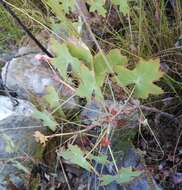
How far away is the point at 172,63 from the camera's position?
1518 mm

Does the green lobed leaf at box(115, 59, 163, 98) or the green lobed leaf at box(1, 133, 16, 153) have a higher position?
the green lobed leaf at box(115, 59, 163, 98)

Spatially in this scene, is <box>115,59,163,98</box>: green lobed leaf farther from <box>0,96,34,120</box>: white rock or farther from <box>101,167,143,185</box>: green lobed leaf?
<box>0,96,34,120</box>: white rock

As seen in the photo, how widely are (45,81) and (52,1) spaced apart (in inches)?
19.6

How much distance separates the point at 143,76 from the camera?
3.46 feet

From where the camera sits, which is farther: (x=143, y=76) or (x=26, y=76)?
(x=26, y=76)

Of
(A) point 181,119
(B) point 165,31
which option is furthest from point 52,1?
(A) point 181,119

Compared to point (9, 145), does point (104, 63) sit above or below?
above

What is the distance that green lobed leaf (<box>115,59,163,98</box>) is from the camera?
1028 millimetres

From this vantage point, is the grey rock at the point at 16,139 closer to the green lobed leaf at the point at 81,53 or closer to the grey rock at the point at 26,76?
the grey rock at the point at 26,76

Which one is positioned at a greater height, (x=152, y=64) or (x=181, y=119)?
(x=152, y=64)

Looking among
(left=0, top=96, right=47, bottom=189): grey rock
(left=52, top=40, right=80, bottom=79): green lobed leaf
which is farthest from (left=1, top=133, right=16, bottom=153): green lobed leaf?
(left=52, top=40, right=80, bottom=79): green lobed leaf

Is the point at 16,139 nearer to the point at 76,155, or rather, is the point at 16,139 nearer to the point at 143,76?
the point at 76,155

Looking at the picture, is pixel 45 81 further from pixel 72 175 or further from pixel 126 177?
pixel 126 177

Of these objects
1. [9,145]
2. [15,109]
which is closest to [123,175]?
[9,145]
